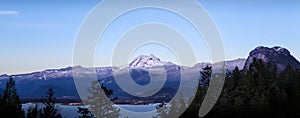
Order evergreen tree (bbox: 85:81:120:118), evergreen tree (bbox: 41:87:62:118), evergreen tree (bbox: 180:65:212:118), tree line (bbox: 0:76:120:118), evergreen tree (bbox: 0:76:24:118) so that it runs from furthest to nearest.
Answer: evergreen tree (bbox: 41:87:62:118) < evergreen tree (bbox: 180:65:212:118) < evergreen tree (bbox: 0:76:24:118) < tree line (bbox: 0:76:120:118) < evergreen tree (bbox: 85:81:120:118)

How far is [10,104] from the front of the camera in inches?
3314

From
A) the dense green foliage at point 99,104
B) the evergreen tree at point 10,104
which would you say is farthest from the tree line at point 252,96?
the evergreen tree at point 10,104

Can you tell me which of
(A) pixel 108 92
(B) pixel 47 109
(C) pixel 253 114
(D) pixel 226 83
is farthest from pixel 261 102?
(B) pixel 47 109

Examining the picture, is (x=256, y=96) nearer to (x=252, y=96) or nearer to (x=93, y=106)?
(x=252, y=96)

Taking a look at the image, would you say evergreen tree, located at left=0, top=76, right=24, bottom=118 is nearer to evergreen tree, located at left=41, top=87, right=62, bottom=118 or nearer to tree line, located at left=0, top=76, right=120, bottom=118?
tree line, located at left=0, top=76, right=120, bottom=118

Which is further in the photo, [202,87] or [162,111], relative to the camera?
[202,87]

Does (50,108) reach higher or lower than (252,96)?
higher

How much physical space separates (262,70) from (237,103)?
49.4 ft

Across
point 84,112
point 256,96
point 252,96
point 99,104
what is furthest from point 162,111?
point 99,104

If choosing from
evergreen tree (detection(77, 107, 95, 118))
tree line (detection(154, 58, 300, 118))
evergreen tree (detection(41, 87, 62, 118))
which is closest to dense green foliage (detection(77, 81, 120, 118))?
Result: evergreen tree (detection(77, 107, 95, 118))

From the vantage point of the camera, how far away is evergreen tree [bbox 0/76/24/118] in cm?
7751

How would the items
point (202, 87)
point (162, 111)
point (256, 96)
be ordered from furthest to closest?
point (202, 87), point (162, 111), point (256, 96)

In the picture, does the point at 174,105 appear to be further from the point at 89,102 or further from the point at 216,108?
the point at 89,102

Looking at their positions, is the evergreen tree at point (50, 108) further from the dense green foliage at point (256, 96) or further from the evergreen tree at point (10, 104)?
the dense green foliage at point (256, 96)
